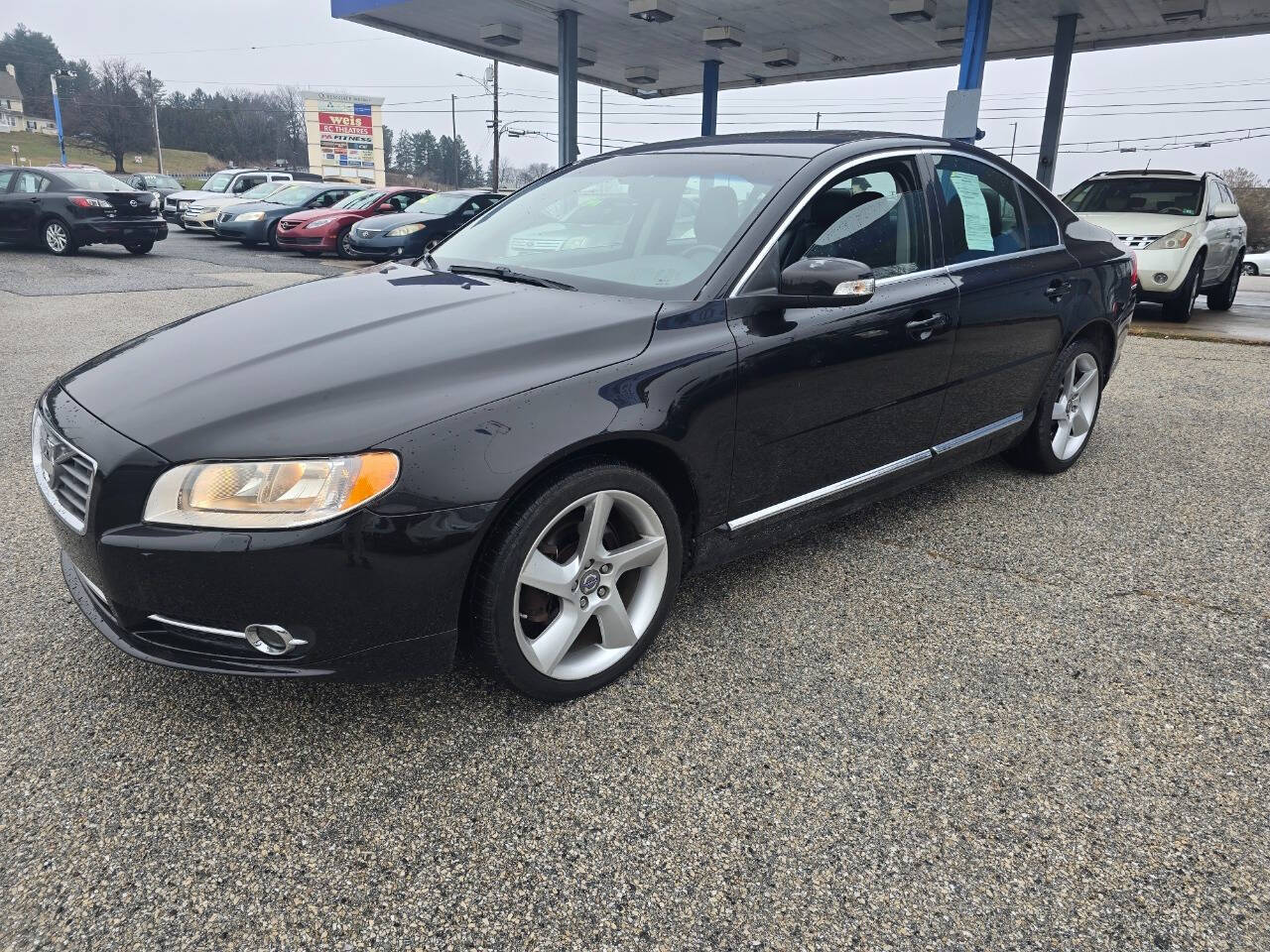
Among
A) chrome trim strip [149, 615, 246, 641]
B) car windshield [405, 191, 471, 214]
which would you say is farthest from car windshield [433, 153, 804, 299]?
car windshield [405, 191, 471, 214]

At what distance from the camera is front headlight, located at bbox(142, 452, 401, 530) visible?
6.34 ft

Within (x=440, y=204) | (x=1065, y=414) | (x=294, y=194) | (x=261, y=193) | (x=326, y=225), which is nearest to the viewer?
(x=1065, y=414)

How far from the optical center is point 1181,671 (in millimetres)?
2676

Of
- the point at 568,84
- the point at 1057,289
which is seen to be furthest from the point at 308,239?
the point at 1057,289

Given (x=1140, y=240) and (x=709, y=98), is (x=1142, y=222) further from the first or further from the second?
(x=709, y=98)

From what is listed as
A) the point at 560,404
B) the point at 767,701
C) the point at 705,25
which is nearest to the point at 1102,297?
the point at 767,701

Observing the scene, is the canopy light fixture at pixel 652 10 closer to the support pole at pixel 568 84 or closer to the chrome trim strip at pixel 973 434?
the support pole at pixel 568 84

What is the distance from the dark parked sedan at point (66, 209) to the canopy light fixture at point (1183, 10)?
16.5m

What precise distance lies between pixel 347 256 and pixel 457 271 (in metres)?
14.6

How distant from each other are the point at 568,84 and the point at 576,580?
1617 centimetres

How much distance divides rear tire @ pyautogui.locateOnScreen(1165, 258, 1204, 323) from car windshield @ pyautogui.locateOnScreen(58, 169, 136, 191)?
15.3 metres

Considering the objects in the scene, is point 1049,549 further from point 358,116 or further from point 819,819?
point 358,116

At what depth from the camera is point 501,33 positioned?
54.3 feet

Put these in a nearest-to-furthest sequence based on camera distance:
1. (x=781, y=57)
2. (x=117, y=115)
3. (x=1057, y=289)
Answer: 1. (x=1057, y=289)
2. (x=781, y=57)
3. (x=117, y=115)
